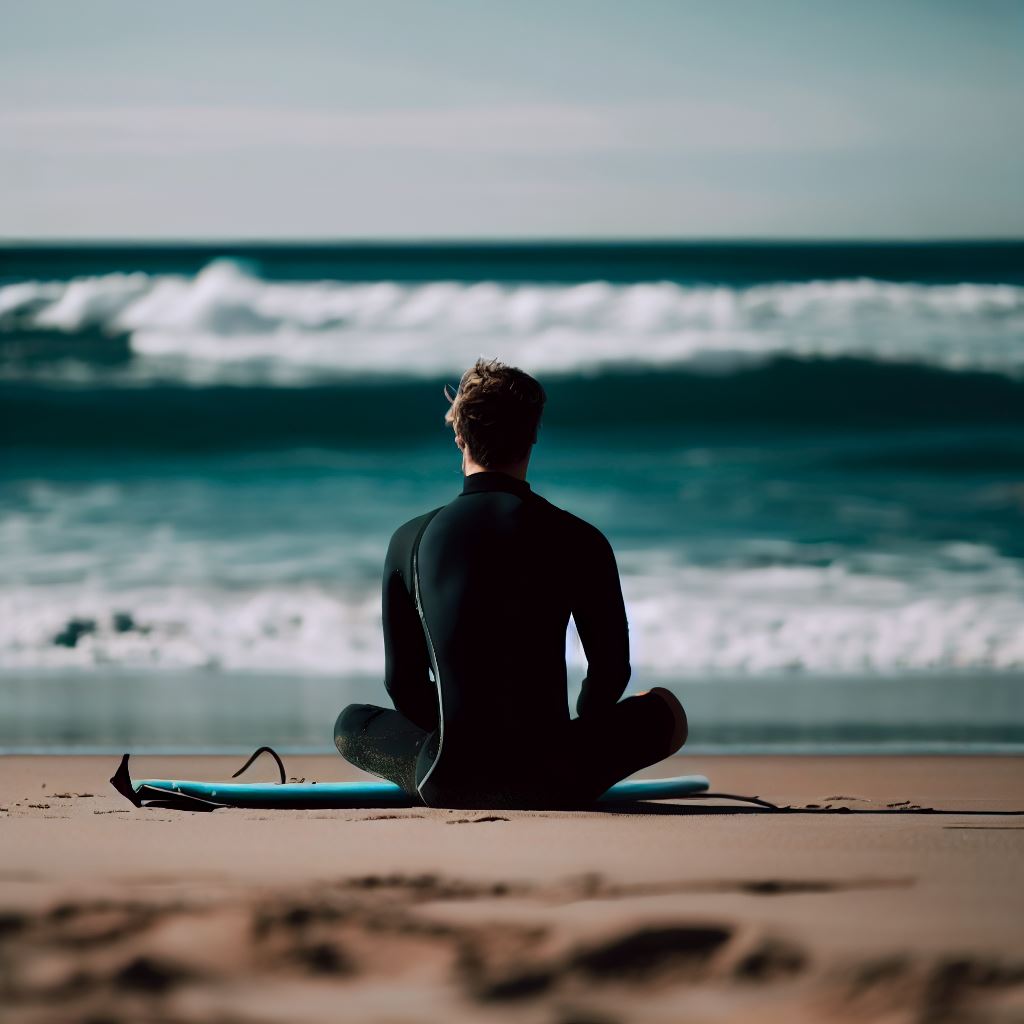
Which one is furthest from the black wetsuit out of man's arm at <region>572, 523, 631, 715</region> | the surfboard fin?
the surfboard fin

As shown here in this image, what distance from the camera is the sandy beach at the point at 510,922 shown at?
154 cm

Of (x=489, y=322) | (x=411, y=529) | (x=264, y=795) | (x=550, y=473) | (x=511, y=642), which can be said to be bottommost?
(x=264, y=795)

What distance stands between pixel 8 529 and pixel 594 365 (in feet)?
21.9

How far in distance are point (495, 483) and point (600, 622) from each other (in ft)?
1.10

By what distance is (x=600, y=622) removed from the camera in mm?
2715

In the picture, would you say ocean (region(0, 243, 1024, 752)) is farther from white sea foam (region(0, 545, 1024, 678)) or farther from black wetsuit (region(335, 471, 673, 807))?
black wetsuit (region(335, 471, 673, 807))

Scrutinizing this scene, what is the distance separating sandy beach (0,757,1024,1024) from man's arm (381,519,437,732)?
0.44m

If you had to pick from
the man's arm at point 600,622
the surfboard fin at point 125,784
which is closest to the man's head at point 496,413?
the man's arm at point 600,622

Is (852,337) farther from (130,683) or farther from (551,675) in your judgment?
(551,675)

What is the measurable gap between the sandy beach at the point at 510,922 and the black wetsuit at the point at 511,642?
0.95 ft

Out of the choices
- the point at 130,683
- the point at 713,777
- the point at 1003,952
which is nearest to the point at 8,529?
the point at 130,683

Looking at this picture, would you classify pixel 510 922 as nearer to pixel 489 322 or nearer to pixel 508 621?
pixel 508 621

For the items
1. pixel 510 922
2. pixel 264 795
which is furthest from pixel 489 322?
pixel 510 922

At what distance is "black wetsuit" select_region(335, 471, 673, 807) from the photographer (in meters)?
2.69
